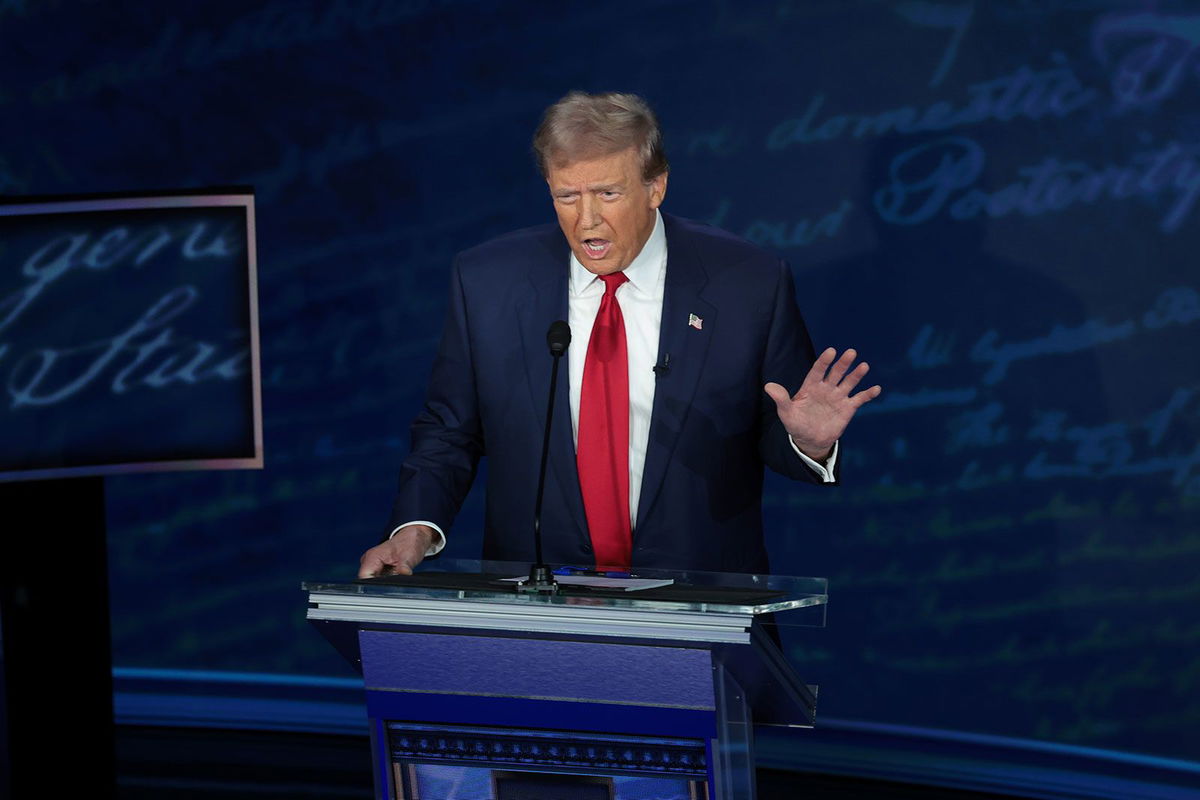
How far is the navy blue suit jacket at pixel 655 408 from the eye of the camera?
2.40 meters

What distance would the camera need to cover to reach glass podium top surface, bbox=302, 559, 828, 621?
1.72 m

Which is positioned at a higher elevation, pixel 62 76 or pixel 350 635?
pixel 62 76

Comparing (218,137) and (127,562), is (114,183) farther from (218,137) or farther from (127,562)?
(127,562)

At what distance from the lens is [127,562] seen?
513cm

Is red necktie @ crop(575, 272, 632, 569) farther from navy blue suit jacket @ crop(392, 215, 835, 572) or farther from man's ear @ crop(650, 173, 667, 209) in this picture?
man's ear @ crop(650, 173, 667, 209)

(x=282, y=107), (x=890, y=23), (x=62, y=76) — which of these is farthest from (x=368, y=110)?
(x=890, y=23)

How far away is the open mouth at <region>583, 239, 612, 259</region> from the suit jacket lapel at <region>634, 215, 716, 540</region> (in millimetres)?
131

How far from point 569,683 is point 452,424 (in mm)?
841

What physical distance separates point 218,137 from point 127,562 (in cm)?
147

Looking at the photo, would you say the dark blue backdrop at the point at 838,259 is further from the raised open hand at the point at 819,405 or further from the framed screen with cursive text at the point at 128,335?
the raised open hand at the point at 819,405

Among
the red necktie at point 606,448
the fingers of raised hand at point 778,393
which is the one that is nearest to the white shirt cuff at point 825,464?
the fingers of raised hand at point 778,393

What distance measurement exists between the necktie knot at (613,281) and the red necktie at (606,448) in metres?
0.08

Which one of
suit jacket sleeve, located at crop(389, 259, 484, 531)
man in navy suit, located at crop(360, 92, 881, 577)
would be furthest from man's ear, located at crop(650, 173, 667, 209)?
suit jacket sleeve, located at crop(389, 259, 484, 531)

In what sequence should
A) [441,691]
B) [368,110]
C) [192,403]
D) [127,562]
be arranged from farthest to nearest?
1. [127,562]
2. [368,110]
3. [192,403]
4. [441,691]
